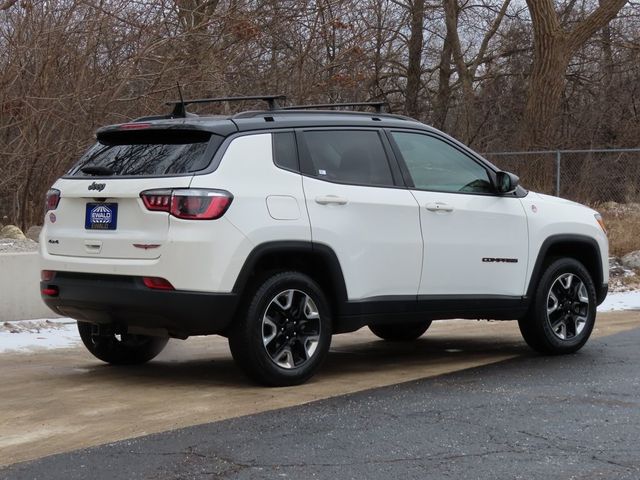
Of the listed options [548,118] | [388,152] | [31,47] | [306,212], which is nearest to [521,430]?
[306,212]

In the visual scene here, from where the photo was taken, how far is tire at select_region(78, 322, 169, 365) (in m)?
8.45

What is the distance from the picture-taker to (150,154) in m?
7.47

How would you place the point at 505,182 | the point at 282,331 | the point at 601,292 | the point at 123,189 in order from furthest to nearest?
the point at 601,292, the point at 505,182, the point at 282,331, the point at 123,189

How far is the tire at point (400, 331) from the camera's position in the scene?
33.2 ft

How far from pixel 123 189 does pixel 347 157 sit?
5.52 feet

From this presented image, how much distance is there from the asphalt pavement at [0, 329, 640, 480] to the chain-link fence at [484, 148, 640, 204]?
1295 centimetres

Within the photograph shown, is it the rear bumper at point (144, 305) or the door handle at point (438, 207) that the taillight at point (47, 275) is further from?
the door handle at point (438, 207)

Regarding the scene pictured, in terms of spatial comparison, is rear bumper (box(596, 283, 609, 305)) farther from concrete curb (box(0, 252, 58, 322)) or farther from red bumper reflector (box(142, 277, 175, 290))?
concrete curb (box(0, 252, 58, 322))

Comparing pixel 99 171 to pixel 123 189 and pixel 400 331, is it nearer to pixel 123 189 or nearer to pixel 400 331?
pixel 123 189

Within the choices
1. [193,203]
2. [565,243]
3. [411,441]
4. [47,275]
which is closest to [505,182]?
[565,243]

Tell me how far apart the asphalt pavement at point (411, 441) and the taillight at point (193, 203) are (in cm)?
120

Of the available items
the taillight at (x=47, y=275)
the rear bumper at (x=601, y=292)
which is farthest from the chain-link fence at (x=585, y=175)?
the taillight at (x=47, y=275)

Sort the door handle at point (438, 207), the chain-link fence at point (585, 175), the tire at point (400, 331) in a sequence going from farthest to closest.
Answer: the chain-link fence at point (585, 175) < the tire at point (400, 331) < the door handle at point (438, 207)

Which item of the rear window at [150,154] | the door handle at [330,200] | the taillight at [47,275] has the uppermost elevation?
the rear window at [150,154]
